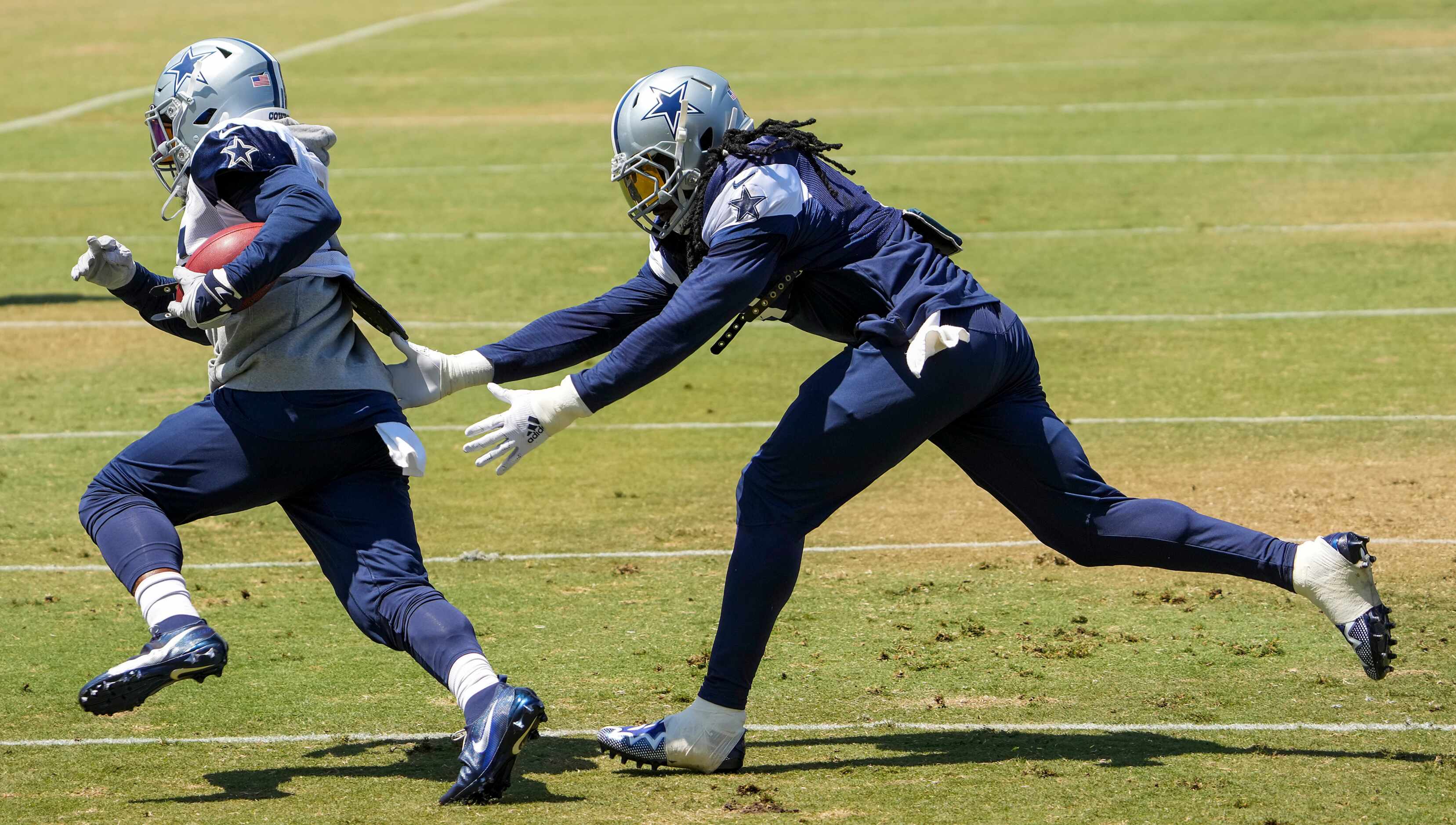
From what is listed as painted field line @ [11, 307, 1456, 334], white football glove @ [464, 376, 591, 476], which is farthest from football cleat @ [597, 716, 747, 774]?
painted field line @ [11, 307, 1456, 334]

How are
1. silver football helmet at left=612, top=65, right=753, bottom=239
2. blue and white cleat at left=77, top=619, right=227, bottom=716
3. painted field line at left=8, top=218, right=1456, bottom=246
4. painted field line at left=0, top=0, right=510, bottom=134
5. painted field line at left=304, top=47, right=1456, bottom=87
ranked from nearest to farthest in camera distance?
blue and white cleat at left=77, top=619, right=227, bottom=716, silver football helmet at left=612, top=65, right=753, bottom=239, painted field line at left=8, top=218, right=1456, bottom=246, painted field line at left=0, top=0, right=510, bottom=134, painted field line at left=304, top=47, right=1456, bottom=87

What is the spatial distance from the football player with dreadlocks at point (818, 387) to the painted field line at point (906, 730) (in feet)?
0.76

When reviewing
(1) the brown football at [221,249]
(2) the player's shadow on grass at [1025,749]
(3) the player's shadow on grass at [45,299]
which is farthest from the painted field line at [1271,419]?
(3) the player's shadow on grass at [45,299]

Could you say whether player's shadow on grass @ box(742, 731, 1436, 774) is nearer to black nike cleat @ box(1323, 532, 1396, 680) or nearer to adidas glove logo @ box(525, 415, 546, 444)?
black nike cleat @ box(1323, 532, 1396, 680)

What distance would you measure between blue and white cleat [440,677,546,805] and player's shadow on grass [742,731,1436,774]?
763 mm

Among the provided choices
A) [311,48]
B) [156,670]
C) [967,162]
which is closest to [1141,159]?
[967,162]

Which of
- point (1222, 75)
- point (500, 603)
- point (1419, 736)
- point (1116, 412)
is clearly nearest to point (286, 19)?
point (1222, 75)

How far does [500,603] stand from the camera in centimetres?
654

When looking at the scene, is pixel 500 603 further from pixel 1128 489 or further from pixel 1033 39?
pixel 1033 39

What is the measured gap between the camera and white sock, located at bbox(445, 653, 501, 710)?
4.38 meters

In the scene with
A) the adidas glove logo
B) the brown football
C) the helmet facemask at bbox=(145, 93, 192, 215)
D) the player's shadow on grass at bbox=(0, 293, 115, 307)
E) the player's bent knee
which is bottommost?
the player's shadow on grass at bbox=(0, 293, 115, 307)

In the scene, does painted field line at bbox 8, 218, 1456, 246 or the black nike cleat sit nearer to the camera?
the black nike cleat

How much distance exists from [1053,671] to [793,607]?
119 cm

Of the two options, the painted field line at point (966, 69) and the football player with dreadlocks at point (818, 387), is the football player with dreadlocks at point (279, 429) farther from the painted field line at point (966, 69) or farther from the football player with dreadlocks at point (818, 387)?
the painted field line at point (966, 69)
